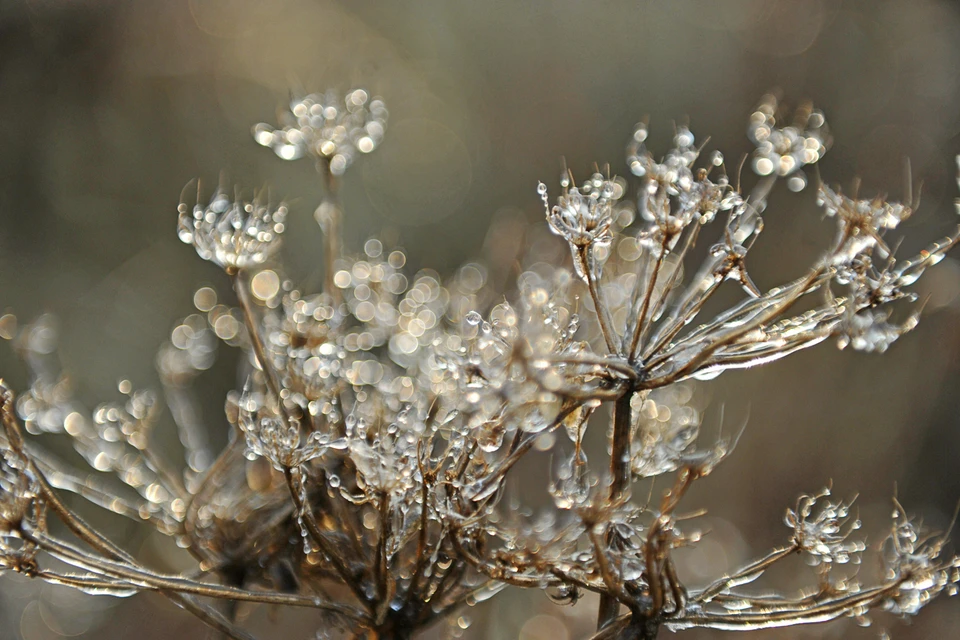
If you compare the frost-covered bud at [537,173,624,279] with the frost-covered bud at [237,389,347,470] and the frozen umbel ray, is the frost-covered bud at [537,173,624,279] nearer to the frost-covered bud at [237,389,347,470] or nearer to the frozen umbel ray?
the frozen umbel ray

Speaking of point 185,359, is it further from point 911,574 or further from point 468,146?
point 468,146

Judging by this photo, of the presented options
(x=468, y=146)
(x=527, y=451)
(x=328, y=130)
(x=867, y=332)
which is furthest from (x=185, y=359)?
(x=468, y=146)

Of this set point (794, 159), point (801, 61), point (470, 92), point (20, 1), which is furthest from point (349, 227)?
point (794, 159)

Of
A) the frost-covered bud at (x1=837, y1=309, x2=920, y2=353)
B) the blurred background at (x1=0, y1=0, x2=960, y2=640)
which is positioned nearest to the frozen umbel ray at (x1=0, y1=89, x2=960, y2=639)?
the frost-covered bud at (x1=837, y1=309, x2=920, y2=353)

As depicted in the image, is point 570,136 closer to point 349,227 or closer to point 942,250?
point 349,227

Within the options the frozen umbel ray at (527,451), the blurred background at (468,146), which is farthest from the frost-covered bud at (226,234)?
the blurred background at (468,146)
